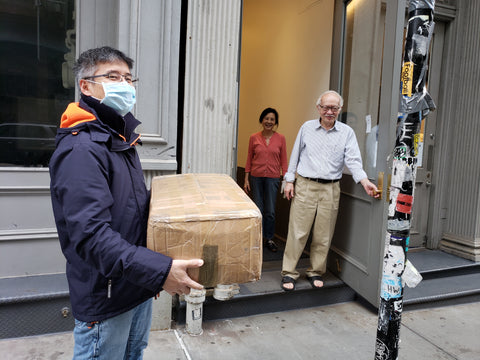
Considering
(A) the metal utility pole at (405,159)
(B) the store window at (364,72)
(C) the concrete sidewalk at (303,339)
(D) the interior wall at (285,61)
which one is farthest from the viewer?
(D) the interior wall at (285,61)

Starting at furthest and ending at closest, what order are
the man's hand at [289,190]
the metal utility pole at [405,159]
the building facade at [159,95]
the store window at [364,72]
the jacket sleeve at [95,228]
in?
1. the man's hand at [289,190]
2. the store window at [364,72]
3. the building facade at [159,95]
4. the metal utility pole at [405,159]
5. the jacket sleeve at [95,228]

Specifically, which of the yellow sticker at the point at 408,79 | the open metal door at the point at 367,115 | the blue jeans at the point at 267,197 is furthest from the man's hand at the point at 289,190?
the yellow sticker at the point at 408,79

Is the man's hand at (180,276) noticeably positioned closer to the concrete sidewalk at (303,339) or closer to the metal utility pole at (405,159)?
the metal utility pole at (405,159)

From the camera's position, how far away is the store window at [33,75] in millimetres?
3361

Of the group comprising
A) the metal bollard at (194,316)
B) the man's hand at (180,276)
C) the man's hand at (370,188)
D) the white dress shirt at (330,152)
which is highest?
the white dress shirt at (330,152)

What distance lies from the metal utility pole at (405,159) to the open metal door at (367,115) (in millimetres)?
1135

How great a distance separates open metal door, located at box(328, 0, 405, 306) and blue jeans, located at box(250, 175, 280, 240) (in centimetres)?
110

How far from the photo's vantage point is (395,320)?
2.21 m

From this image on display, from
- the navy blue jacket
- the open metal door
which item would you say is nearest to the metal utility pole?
the open metal door

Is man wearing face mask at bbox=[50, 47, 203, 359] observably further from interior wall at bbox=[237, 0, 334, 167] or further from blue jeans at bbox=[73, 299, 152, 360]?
interior wall at bbox=[237, 0, 334, 167]

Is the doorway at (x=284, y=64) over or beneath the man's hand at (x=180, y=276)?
over

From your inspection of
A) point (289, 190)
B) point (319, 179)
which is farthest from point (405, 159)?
point (289, 190)

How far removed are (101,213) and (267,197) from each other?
162 inches

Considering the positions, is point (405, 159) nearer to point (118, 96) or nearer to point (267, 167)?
point (118, 96)
